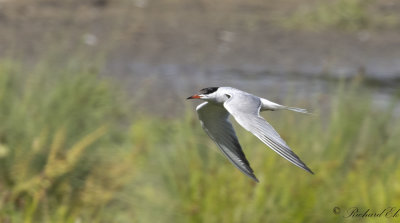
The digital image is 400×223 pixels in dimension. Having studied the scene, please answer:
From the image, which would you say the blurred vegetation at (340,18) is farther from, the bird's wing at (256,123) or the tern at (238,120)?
the bird's wing at (256,123)

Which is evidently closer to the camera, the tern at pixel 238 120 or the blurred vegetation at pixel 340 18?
the tern at pixel 238 120

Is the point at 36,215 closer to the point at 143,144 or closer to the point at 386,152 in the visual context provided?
the point at 143,144

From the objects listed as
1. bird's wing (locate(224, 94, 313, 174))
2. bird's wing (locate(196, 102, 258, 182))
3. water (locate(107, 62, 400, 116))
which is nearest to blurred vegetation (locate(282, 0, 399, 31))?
water (locate(107, 62, 400, 116))

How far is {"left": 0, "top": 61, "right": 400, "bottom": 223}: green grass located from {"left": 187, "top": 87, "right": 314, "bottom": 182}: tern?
69 cm

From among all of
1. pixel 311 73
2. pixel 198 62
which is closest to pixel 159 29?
pixel 198 62

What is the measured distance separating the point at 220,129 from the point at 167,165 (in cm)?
105

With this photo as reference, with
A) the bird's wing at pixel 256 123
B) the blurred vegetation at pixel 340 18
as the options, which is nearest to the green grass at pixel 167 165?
the bird's wing at pixel 256 123

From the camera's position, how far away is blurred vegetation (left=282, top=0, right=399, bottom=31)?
11.6 metres

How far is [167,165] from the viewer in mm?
4188

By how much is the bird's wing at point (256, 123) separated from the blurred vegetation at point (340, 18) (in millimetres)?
8987

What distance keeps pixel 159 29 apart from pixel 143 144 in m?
5.61

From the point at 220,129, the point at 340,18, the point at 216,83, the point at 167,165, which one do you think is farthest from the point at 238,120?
the point at 340,18

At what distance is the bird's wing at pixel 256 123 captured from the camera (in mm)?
2303

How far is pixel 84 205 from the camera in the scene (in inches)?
182
